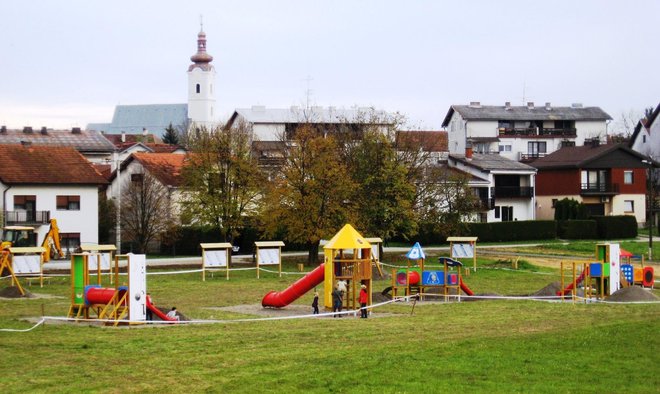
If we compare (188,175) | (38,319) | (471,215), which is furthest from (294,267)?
(38,319)

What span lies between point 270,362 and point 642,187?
242 ft

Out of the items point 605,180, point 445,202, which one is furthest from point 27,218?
point 605,180

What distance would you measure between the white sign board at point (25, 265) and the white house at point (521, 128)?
2563 inches

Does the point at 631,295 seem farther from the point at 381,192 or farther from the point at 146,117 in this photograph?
the point at 146,117

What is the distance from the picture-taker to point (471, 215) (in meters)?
72.6

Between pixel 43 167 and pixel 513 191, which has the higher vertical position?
pixel 43 167

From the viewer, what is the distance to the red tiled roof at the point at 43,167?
66.6 meters

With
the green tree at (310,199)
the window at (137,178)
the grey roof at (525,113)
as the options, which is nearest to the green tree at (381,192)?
the green tree at (310,199)

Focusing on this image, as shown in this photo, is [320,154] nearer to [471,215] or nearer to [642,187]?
[471,215]

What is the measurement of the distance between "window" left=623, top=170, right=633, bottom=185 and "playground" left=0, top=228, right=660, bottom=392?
54.9 m

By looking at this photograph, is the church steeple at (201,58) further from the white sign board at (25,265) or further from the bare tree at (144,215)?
the white sign board at (25,265)

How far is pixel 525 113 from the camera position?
110 metres

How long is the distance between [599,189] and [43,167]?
4737 cm

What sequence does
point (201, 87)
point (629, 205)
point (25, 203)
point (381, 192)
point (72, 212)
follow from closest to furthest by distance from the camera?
point (381, 192) → point (25, 203) → point (72, 212) → point (629, 205) → point (201, 87)
